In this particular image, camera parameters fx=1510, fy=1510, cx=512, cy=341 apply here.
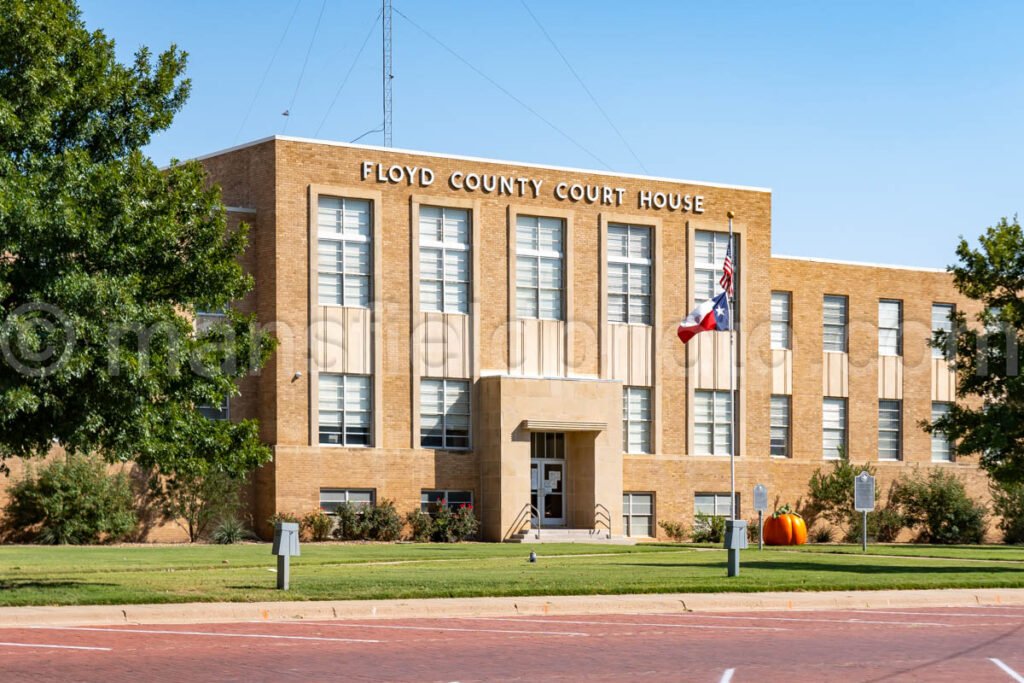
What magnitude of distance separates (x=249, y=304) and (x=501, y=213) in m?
8.31

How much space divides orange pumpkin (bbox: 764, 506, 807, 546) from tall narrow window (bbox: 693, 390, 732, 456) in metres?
4.11

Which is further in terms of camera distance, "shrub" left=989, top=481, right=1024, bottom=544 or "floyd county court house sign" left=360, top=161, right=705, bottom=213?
"shrub" left=989, top=481, right=1024, bottom=544

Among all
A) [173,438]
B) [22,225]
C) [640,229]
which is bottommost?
[173,438]

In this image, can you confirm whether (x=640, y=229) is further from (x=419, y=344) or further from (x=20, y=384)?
(x=20, y=384)

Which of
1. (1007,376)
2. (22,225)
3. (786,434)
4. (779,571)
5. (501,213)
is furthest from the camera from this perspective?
(786,434)

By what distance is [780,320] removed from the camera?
52688mm

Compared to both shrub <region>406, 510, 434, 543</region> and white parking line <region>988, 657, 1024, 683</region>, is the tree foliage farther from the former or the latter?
white parking line <region>988, 657, 1024, 683</region>

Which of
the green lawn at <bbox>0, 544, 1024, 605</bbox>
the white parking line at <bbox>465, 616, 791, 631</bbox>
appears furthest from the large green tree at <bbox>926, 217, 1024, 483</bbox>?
the white parking line at <bbox>465, 616, 791, 631</bbox>

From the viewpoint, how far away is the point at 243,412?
43.7 metres

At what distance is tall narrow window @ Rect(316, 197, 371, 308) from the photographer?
4381cm

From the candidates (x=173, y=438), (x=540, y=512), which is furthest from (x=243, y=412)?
(x=173, y=438)

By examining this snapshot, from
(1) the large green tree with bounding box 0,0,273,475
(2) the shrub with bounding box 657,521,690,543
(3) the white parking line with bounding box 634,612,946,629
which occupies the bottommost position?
(2) the shrub with bounding box 657,521,690,543

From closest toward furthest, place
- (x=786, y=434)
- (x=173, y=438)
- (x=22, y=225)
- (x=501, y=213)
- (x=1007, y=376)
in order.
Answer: (x=22, y=225), (x=173, y=438), (x=1007, y=376), (x=501, y=213), (x=786, y=434)

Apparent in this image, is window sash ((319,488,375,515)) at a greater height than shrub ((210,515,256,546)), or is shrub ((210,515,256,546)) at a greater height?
window sash ((319,488,375,515))
